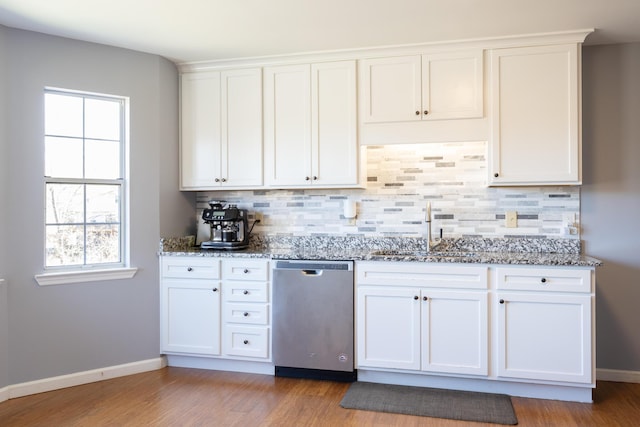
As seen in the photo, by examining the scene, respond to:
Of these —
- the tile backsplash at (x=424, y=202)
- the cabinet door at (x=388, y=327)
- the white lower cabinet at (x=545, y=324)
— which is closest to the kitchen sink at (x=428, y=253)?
the tile backsplash at (x=424, y=202)

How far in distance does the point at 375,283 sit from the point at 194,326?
138 cm

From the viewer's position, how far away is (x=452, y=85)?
3.18 metres

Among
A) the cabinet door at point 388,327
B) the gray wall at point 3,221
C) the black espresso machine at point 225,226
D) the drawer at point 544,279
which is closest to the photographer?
the drawer at point 544,279

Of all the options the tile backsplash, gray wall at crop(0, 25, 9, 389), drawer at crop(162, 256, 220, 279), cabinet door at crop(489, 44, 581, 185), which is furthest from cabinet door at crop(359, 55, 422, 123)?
gray wall at crop(0, 25, 9, 389)

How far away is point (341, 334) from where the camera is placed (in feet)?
10.2

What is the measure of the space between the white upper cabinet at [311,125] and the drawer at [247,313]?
3.00 ft

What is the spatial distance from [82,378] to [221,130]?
6.62ft

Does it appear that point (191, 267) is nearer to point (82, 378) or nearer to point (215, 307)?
point (215, 307)

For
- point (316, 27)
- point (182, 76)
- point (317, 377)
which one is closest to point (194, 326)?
point (317, 377)

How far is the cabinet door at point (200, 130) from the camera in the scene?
3639 millimetres

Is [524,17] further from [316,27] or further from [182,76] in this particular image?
[182,76]

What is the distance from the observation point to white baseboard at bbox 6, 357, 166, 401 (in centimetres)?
294

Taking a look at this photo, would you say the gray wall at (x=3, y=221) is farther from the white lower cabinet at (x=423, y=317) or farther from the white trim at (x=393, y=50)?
the white lower cabinet at (x=423, y=317)

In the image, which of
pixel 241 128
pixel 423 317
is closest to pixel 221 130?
pixel 241 128
